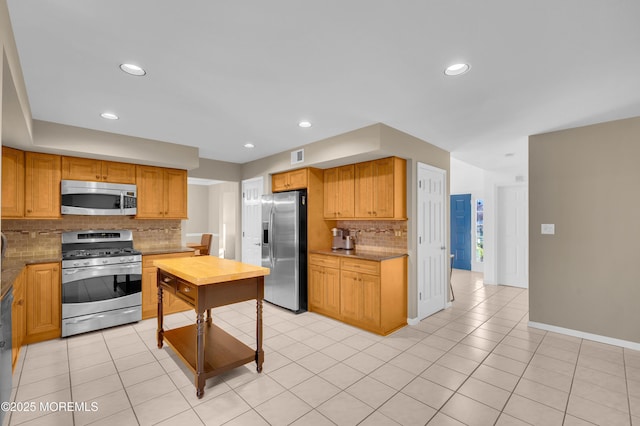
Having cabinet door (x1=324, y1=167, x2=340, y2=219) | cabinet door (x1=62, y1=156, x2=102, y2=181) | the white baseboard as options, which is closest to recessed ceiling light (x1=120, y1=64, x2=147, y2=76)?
cabinet door (x1=62, y1=156, x2=102, y2=181)

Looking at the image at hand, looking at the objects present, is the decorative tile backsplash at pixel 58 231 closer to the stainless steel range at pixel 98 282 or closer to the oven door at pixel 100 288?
the stainless steel range at pixel 98 282

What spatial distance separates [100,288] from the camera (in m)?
3.73

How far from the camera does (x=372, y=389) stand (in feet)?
8.12

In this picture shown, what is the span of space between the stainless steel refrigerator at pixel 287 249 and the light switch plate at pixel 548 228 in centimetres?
312

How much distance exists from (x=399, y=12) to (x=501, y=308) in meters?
4.62

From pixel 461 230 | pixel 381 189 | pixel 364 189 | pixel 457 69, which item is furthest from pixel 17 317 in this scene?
pixel 461 230

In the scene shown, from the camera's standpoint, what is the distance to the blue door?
760 cm

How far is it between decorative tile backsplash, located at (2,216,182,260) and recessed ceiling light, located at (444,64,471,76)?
14.7 feet

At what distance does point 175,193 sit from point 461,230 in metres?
6.64

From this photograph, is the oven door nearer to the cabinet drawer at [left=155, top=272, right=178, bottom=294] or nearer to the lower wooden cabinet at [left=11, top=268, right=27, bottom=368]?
the lower wooden cabinet at [left=11, top=268, right=27, bottom=368]

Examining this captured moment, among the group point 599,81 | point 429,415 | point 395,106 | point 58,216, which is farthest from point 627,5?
point 58,216

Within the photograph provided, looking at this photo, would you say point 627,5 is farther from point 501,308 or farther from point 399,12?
→ point 501,308

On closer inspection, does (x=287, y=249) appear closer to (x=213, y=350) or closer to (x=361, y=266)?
(x=361, y=266)

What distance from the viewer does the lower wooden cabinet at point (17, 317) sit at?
2.61 metres
